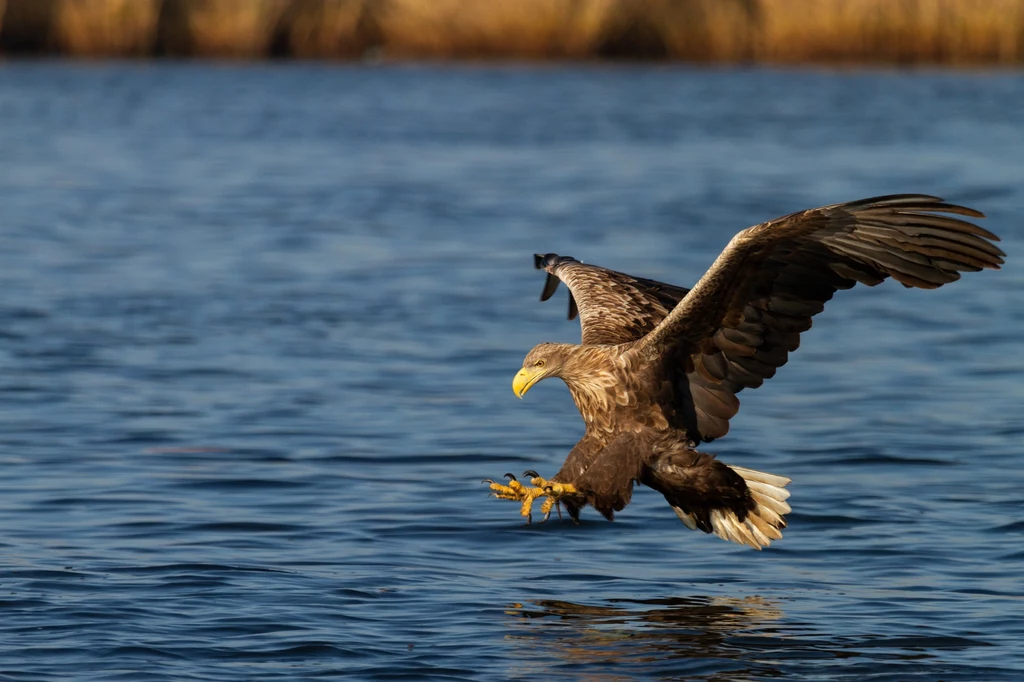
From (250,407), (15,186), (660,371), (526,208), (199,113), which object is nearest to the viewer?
(660,371)

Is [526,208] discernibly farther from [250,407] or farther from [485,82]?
[485,82]

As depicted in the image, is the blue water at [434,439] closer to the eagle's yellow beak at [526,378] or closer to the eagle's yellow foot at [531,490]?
the eagle's yellow foot at [531,490]

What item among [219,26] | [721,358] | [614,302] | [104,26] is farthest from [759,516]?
[104,26]

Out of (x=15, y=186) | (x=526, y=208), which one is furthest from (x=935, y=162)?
(x=15, y=186)

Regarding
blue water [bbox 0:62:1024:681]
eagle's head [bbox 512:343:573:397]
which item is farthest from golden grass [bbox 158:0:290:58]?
eagle's head [bbox 512:343:573:397]

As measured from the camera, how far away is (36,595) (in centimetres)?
683

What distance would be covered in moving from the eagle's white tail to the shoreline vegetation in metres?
27.1

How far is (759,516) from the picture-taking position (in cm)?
682

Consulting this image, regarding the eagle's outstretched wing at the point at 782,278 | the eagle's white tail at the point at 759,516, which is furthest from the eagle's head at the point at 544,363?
the eagle's white tail at the point at 759,516

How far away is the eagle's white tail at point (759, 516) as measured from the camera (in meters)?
6.80

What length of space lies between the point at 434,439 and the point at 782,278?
12.0 feet

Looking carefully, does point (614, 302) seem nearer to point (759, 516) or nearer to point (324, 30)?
point (759, 516)

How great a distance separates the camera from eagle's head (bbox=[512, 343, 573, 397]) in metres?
6.76

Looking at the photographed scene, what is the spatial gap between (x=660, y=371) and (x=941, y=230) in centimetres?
123
